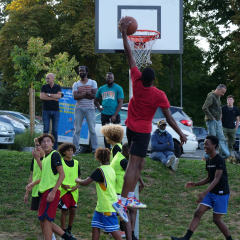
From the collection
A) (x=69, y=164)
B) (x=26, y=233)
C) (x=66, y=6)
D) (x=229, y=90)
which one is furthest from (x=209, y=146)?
(x=229, y=90)

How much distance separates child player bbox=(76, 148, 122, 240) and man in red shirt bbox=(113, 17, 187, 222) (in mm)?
183

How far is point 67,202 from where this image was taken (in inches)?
257

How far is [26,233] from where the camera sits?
702cm

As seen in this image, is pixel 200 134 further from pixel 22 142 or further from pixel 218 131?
pixel 22 142

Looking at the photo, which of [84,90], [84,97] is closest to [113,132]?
[84,97]

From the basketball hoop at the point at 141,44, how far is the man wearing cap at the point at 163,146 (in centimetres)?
311

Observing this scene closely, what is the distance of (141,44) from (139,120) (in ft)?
8.06

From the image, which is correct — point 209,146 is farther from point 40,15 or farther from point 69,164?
point 40,15

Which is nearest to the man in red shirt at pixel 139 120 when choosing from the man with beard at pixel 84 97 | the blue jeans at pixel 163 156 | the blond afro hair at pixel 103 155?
the blond afro hair at pixel 103 155

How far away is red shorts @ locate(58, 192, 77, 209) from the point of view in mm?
6504

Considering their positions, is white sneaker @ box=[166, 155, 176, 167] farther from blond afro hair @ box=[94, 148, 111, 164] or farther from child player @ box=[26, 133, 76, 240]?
child player @ box=[26, 133, 76, 240]

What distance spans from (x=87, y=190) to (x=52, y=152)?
3.67m

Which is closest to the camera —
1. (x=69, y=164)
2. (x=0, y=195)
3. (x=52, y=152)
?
(x=52, y=152)

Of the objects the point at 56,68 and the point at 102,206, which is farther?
the point at 56,68
